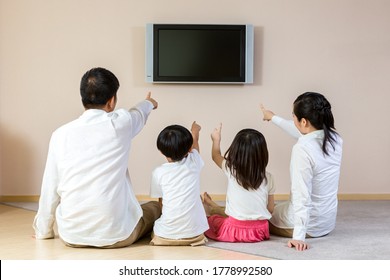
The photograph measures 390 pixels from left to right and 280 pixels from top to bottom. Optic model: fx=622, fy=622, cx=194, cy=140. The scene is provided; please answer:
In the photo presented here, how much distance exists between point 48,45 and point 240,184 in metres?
2.32

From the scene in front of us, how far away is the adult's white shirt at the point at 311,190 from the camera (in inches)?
123

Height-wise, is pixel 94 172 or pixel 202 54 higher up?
pixel 202 54

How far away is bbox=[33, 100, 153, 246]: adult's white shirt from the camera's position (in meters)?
2.92

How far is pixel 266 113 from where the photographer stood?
3512 mm

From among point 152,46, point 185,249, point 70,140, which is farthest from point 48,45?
point 185,249

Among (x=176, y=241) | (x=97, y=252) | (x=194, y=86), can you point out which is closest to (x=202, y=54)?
(x=194, y=86)

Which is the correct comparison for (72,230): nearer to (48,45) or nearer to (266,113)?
(266,113)

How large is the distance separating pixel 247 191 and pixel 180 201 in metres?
0.36

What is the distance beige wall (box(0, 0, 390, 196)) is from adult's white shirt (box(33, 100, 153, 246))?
73.2 inches

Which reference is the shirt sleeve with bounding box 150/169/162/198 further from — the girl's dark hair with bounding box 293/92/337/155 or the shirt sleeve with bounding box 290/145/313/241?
the girl's dark hair with bounding box 293/92/337/155

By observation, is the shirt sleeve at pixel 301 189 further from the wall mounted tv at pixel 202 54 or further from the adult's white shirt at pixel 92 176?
the wall mounted tv at pixel 202 54

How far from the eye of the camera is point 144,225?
3.22 metres

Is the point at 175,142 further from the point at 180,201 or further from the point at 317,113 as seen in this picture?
the point at 317,113

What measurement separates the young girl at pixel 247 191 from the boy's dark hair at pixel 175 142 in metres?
0.26
